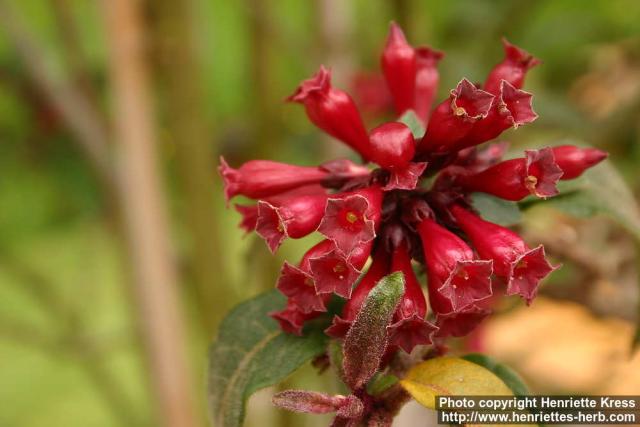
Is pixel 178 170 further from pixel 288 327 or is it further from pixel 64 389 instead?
pixel 64 389

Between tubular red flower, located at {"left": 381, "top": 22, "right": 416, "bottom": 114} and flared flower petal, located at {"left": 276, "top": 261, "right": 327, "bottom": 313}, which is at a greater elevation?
tubular red flower, located at {"left": 381, "top": 22, "right": 416, "bottom": 114}

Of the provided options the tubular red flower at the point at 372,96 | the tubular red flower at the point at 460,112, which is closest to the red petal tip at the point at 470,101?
the tubular red flower at the point at 460,112

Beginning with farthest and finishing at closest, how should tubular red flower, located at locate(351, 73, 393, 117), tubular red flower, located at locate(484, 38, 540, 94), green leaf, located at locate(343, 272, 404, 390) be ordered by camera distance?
tubular red flower, located at locate(351, 73, 393, 117)
tubular red flower, located at locate(484, 38, 540, 94)
green leaf, located at locate(343, 272, 404, 390)

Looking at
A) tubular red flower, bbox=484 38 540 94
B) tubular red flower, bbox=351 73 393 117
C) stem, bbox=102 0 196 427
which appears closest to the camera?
tubular red flower, bbox=484 38 540 94

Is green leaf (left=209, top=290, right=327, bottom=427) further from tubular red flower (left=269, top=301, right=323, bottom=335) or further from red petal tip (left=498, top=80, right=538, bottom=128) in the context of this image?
red petal tip (left=498, top=80, right=538, bottom=128)

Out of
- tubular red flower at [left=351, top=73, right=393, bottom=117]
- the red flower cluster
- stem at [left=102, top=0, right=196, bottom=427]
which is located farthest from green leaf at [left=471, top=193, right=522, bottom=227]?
tubular red flower at [left=351, top=73, right=393, bottom=117]

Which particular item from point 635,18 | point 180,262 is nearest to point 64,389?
point 180,262
